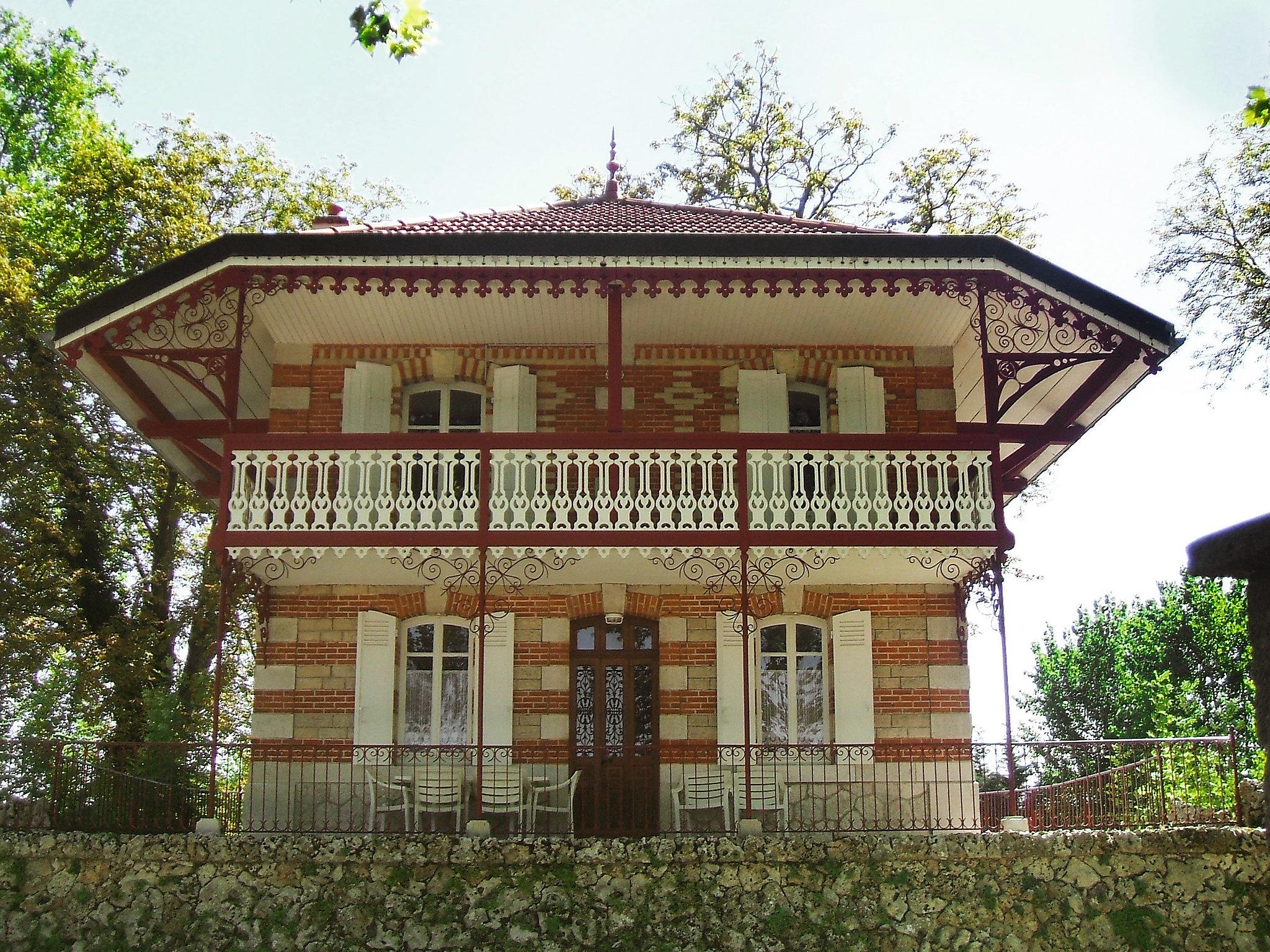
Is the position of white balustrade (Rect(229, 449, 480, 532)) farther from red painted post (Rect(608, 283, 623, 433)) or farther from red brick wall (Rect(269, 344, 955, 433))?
red brick wall (Rect(269, 344, 955, 433))

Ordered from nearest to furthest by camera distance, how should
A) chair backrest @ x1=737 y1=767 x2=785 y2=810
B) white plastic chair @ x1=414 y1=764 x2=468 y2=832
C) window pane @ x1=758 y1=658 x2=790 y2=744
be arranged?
1. white plastic chair @ x1=414 y1=764 x2=468 y2=832
2. chair backrest @ x1=737 y1=767 x2=785 y2=810
3. window pane @ x1=758 y1=658 x2=790 y2=744

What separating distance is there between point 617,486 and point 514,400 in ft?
7.18

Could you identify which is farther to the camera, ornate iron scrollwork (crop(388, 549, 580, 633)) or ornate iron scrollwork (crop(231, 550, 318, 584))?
ornate iron scrollwork (crop(388, 549, 580, 633))

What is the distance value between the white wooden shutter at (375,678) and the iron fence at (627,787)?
29cm

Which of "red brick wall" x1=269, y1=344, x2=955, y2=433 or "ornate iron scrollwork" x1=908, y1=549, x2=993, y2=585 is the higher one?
"red brick wall" x1=269, y1=344, x2=955, y2=433

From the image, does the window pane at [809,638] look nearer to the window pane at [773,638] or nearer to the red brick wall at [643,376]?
the window pane at [773,638]

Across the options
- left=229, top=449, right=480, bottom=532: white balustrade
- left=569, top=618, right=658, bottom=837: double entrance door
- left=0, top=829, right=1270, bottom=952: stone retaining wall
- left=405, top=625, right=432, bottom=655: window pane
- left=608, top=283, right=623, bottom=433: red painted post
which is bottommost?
left=0, top=829, right=1270, bottom=952: stone retaining wall

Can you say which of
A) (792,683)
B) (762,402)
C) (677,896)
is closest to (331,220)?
(762,402)

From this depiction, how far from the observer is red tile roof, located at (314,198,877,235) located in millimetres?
12367

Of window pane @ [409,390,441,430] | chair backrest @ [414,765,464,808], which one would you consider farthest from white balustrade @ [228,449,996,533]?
chair backrest @ [414,765,464,808]

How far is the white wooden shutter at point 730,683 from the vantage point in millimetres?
13008

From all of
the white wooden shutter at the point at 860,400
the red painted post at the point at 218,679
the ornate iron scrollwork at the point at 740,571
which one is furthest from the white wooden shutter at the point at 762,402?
the red painted post at the point at 218,679

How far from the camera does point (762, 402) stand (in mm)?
13883

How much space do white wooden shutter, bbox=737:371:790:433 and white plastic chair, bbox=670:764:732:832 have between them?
3.63 metres
